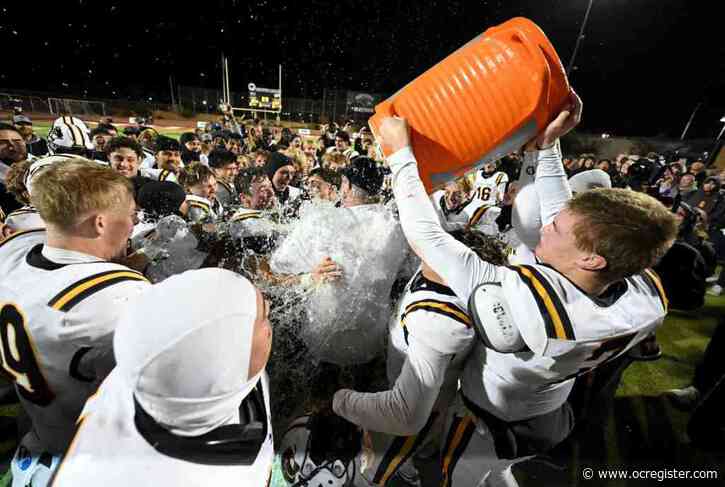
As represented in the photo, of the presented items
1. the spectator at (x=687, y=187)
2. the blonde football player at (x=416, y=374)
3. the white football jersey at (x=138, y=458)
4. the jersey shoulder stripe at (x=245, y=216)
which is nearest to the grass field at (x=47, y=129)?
the jersey shoulder stripe at (x=245, y=216)

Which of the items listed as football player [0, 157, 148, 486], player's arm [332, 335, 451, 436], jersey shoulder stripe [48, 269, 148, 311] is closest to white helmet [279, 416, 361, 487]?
player's arm [332, 335, 451, 436]

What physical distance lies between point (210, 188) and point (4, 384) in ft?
8.40

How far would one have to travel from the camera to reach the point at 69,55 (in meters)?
31.8

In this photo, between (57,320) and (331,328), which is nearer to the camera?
(57,320)

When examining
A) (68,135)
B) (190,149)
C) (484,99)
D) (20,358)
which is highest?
(484,99)

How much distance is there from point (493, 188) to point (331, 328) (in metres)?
4.34

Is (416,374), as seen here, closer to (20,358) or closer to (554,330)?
(554,330)

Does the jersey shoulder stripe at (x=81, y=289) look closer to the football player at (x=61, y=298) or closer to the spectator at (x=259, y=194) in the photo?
the football player at (x=61, y=298)

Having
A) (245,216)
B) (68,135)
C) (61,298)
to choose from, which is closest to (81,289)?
(61,298)

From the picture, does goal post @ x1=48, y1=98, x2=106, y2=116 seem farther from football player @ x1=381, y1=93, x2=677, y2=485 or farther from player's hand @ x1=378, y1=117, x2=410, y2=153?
football player @ x1=381, y1=93, x2=677, y2=485

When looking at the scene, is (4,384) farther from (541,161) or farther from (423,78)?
(541,161)

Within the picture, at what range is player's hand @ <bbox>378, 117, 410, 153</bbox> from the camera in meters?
1.31

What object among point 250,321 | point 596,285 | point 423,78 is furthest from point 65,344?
point 596,285

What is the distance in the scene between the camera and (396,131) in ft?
4.29
